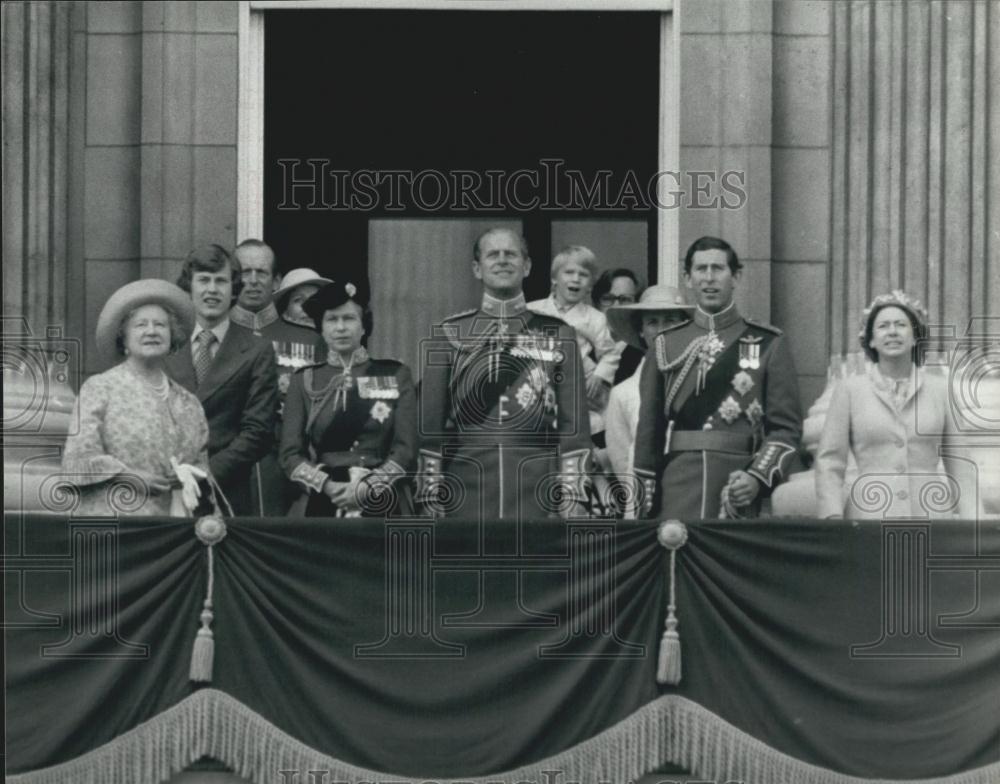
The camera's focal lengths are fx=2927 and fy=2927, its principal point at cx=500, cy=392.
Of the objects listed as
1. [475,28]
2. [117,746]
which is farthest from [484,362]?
[475,28]

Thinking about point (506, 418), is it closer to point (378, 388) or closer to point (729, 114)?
point (378, 388)

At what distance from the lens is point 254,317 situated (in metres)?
15.8

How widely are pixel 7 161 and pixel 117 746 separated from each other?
4488mm

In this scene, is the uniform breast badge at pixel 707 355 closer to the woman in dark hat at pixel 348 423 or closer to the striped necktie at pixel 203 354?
the woman in dark hat at pixel 348 423

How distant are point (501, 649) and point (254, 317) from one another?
2.86 metres

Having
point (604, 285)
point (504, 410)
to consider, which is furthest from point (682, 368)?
point (604, 285)

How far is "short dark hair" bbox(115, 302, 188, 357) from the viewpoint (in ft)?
48.3

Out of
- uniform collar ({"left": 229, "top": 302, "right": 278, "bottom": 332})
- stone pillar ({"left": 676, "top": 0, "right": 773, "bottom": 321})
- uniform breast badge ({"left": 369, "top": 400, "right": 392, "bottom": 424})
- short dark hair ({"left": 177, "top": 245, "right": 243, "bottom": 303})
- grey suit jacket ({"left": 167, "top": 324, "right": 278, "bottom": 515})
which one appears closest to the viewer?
uniform breast badge ({"left": 369, "top": 400, "right": 392, "bottom": 424})

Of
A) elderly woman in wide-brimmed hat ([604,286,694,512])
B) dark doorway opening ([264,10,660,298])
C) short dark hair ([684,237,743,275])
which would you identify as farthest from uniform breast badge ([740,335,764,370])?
dark doorway opening ([264,10,660,298])

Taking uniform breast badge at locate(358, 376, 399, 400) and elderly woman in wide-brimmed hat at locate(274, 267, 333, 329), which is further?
elderly woman in wide-brimmed hat at locate(274, 267, 333, 329)

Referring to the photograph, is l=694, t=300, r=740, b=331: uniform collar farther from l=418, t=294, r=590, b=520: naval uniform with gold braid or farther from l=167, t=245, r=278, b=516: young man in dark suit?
l=167, t=245, r=278, b=516: young man in dark suit

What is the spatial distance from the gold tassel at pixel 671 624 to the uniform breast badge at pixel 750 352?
1.31 m

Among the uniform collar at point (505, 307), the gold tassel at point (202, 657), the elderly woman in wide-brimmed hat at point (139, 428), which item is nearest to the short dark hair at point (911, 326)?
the uniform collar at point (505, 307)

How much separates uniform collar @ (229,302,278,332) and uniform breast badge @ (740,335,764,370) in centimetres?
261
